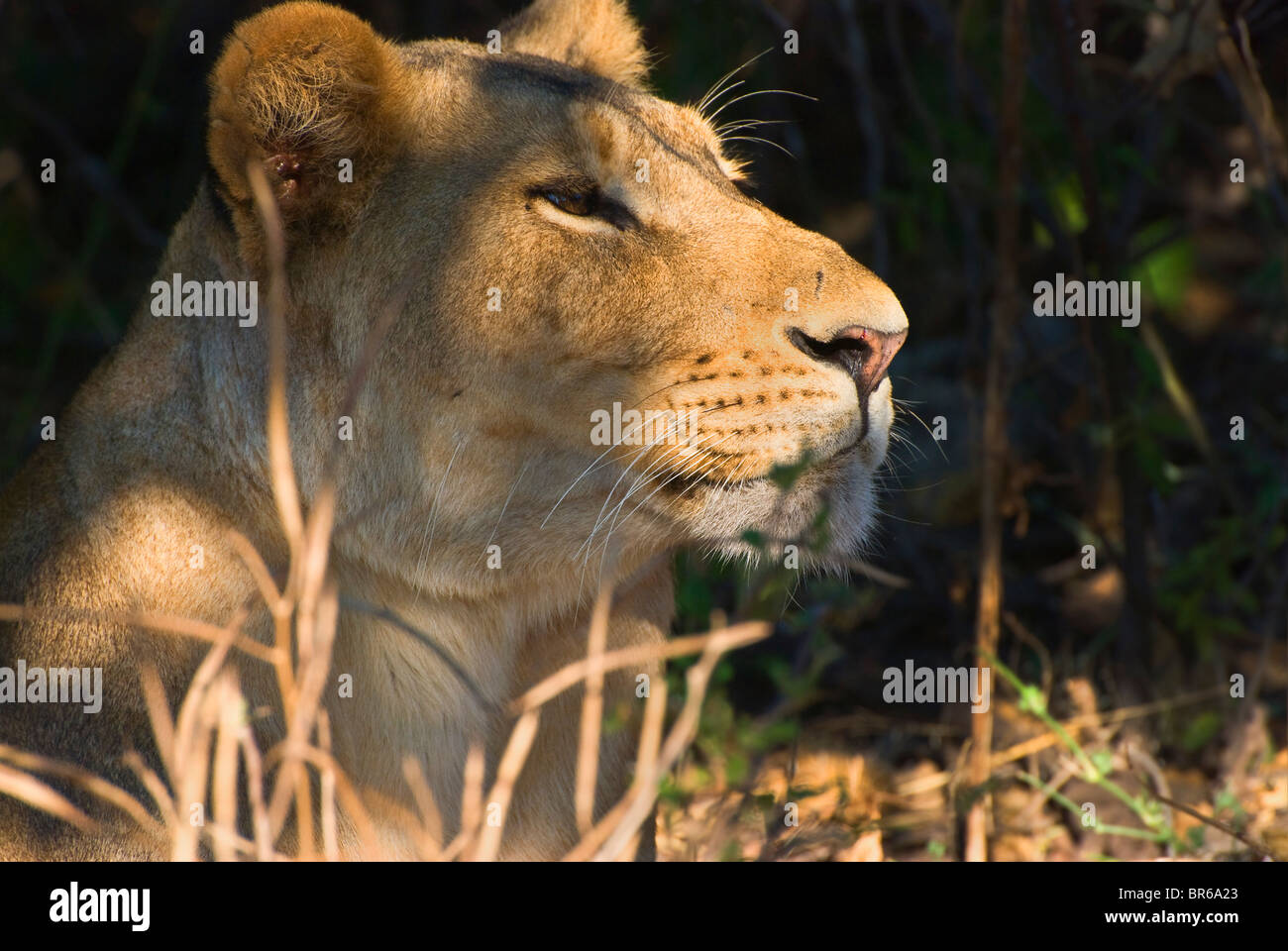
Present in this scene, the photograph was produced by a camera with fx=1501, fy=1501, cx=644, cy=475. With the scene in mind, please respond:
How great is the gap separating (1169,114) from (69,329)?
445 cm

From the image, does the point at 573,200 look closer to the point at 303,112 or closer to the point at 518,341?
the point at 518,341

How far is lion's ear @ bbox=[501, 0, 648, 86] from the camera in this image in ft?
11.2

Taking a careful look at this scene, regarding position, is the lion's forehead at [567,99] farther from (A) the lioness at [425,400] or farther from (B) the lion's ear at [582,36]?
(B) the lion's ear at [582,36]

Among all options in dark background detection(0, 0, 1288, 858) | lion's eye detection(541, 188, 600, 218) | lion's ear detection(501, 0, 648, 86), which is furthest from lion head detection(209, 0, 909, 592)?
lion's ear detection(501, 0, 648, 86)

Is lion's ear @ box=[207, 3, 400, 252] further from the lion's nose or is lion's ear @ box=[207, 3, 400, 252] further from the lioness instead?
the lion's nose

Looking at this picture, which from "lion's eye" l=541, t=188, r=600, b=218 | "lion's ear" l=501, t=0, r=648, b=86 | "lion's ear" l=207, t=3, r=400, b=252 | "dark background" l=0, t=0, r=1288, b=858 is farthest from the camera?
"dark background" l=0, t=0, r=1288, b=858

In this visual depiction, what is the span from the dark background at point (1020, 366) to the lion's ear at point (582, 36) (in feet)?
1.43

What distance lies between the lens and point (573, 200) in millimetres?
2740

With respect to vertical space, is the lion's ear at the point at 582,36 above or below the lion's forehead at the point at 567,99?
above

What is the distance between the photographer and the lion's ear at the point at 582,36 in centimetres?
342

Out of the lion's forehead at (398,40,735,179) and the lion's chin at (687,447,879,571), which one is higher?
the lion's forehead at (398,40,735,179)

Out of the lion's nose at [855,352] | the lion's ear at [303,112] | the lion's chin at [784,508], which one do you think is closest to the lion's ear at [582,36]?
the lion's ear at [303,112]

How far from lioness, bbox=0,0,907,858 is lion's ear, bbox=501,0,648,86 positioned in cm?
67

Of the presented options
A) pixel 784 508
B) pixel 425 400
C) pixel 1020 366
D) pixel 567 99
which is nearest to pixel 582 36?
pixel 567 99
